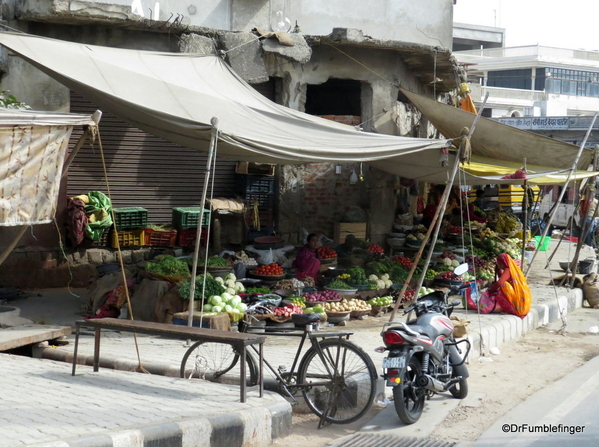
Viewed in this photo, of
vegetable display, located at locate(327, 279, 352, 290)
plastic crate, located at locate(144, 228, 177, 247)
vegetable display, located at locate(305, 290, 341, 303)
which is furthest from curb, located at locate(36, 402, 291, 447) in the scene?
plastic crate, located at locate(144, 228, 177, 247)

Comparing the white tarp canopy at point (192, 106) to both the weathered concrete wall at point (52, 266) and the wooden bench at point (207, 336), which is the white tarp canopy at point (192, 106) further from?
the weathered concrete wall at point (52, 266)

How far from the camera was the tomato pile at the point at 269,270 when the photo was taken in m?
10.4

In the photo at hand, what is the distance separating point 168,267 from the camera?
9.21 m

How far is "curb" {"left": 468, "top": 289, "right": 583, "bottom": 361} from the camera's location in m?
8.41

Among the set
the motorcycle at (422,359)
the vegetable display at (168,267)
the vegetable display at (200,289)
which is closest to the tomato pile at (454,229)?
the vegetable display at (168,267)

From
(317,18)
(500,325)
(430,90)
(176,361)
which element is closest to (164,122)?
(176,361)

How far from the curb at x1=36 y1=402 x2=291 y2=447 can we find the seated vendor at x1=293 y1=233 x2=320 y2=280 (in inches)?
211

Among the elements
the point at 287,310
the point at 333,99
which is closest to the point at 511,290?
the point at 287,310

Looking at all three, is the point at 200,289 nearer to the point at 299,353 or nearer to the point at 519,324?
the point at 299,353

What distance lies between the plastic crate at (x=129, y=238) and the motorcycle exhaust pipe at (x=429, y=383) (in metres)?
6.54

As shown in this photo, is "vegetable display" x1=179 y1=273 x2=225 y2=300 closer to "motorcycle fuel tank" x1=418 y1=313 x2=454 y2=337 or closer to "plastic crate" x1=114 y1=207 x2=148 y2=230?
"plastic crate" x1=114 y1=207 x2=148 y2=230

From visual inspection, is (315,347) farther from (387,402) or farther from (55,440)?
(55,440)

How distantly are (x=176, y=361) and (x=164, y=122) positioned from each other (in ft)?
8.10

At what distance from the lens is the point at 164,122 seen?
25.3ft
